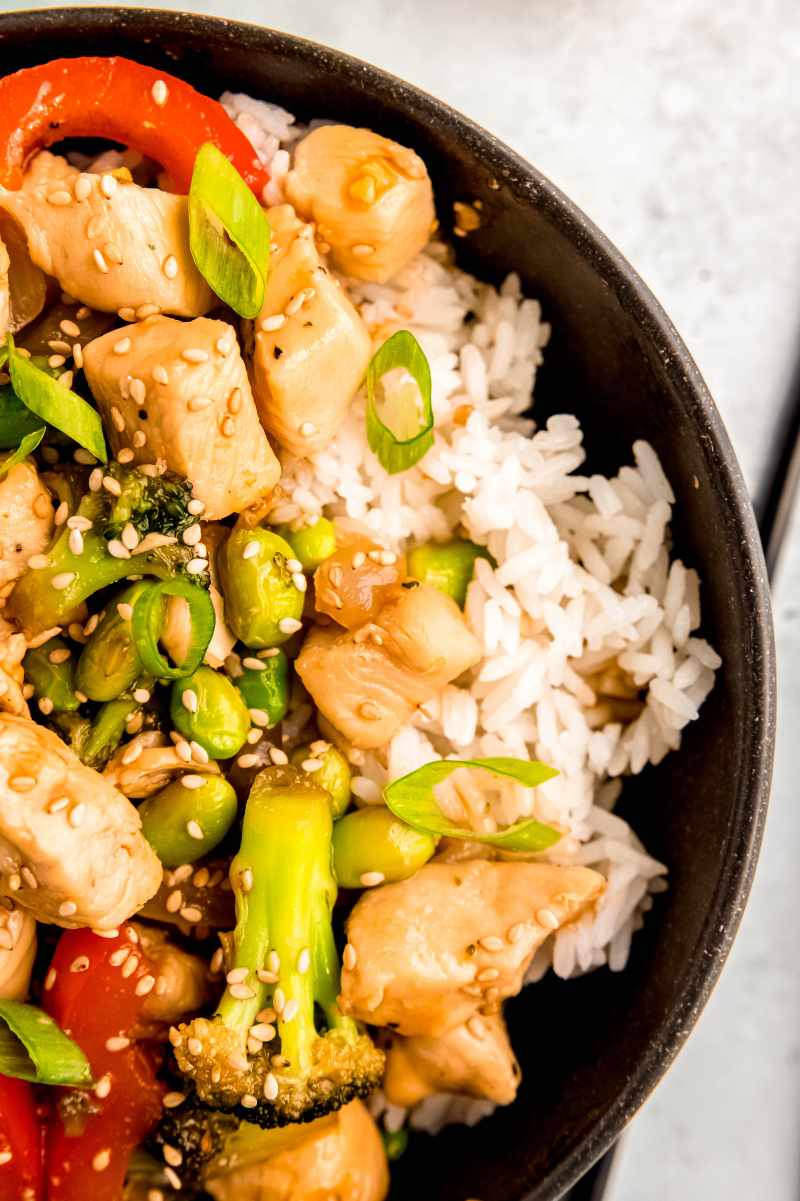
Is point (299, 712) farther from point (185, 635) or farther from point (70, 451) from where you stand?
point (70, 451)

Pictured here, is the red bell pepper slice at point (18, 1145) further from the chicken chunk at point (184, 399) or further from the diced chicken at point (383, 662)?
the chicken chunk at point (184, 399)

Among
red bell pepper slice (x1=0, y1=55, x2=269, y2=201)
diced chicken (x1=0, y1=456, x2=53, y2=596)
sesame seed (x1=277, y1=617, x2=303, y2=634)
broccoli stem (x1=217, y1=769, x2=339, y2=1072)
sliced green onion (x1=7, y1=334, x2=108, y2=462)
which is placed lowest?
broccoli stem (x1=217, y1=769, x2=339, y2=1072)

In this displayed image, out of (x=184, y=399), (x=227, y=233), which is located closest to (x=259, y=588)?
(x=184, y=399)

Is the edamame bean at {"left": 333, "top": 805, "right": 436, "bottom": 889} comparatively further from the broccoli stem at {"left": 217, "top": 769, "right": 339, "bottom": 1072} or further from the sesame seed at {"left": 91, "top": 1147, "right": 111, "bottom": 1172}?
the sesame seed at {"left": 91, "top": 1147, "right": 111, "bottom": 1172}

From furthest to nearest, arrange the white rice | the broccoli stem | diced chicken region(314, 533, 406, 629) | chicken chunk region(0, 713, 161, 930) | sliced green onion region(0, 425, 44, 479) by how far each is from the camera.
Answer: the white rice → diced chicken region(314, 533, 406, 629) → the broccoli stem → sliced green onion region(0, 425, 44, 479) → chicken chunk region(0, 713, 161, 930)

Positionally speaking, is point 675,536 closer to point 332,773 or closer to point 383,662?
point 383,662

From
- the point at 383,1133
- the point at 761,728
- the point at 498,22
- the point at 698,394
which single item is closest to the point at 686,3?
the point at 498,22

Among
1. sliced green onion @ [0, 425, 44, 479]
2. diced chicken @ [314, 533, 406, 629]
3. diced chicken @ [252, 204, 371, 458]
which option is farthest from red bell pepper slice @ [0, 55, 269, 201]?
diced chicken @ [314, 533, 406, 629]

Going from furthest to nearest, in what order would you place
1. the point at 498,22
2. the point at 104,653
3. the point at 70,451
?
the point at 498,22 → the point at 70,451 → the point at 104,653
